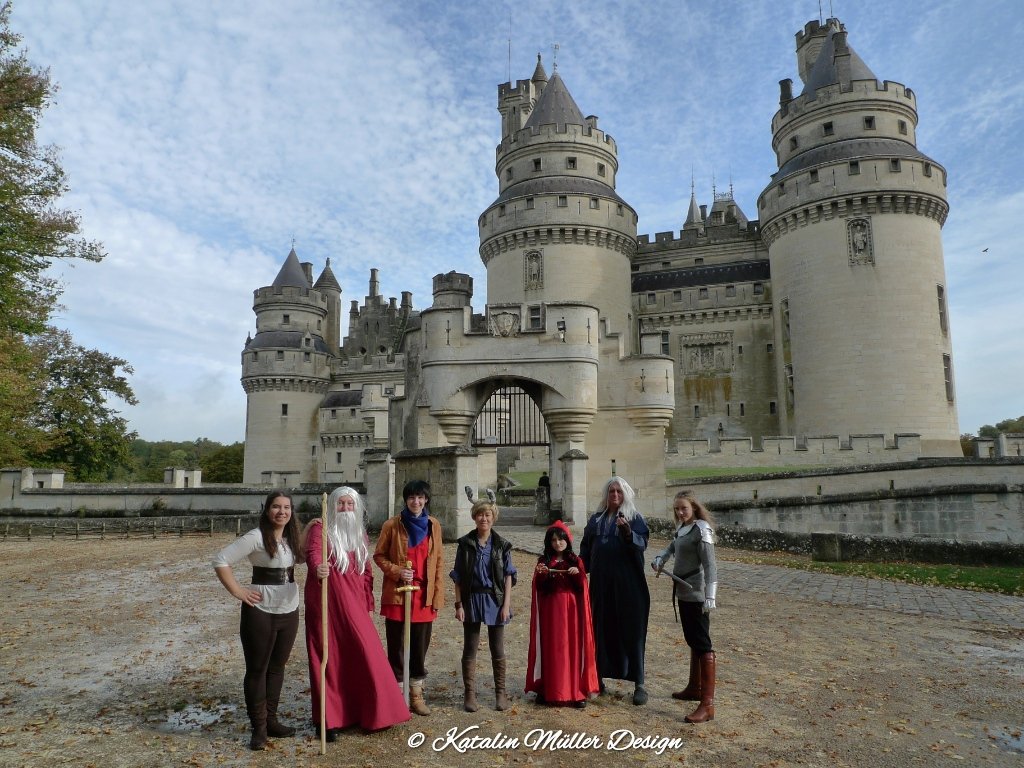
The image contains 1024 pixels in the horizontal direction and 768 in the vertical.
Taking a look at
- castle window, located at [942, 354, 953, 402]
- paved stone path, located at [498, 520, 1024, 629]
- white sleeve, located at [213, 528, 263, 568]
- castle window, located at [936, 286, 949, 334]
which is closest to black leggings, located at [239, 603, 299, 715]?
white sleeve, located at [213, 528, 263, 568]

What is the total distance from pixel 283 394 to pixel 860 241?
34017mm

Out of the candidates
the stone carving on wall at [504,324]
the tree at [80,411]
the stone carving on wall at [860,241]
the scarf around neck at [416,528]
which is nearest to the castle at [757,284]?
the stone carving on wall at [860,241]

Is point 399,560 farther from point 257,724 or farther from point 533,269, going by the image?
point 533,269

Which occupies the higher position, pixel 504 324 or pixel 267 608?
pixel 504 324

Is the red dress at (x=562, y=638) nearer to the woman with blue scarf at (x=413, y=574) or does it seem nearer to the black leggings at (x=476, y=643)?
the black leggings at (x=476, y=643)

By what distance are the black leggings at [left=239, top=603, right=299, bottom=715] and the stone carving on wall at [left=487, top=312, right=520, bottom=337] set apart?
40.6ft

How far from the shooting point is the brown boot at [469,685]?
15.7 feet

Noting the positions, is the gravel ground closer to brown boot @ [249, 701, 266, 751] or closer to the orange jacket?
brown boot @ [249, 701, 266, 751]

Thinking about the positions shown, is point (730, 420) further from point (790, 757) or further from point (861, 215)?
point (790, 757)

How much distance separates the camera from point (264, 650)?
429cm

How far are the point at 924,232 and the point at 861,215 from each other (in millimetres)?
3127

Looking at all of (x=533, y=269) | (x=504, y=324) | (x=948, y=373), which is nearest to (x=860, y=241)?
(x=948, y=373)

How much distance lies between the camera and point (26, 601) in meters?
8.85

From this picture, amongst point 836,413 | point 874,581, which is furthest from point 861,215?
point 874,581
